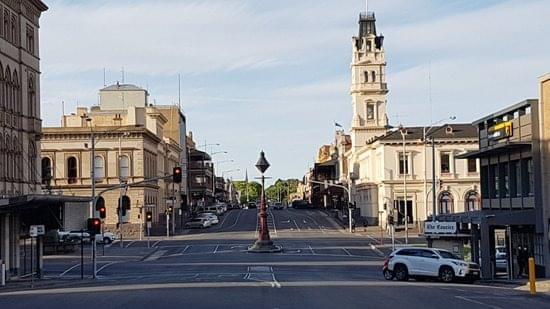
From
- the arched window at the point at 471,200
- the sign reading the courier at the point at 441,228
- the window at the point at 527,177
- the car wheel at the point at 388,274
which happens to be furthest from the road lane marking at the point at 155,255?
the arched window at the point at 471,200

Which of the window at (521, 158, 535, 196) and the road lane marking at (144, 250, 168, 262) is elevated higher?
the window at (521, 158, 535, 196)

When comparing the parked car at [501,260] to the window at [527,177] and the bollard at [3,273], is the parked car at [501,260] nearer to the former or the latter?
the window at [527,177]

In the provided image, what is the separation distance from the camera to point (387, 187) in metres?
110

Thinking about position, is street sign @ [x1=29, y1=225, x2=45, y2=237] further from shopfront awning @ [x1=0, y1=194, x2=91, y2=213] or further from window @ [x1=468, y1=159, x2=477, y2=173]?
window @ [x1=468, y1=159, x2=477, y2=173]

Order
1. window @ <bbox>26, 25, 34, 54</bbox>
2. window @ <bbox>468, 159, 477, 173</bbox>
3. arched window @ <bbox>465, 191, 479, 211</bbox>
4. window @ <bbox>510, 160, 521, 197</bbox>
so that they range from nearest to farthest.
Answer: window @ <bbox>510, 160, 521, 197</bbox>, window @ <bbox>26, 25, 34, 54</bbox>, arched window @ <bbox>465, 191, 479, 211</bbox>, window @ <bbox>468, 159, 477, 173</bbox>

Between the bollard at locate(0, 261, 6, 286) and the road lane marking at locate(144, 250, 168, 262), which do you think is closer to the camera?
the bollard at locate(0, 261, 6, 286)

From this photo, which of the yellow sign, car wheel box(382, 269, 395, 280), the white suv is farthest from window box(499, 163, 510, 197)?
car wheel box(382, 269, 395, 280)

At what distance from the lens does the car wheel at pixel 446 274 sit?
142 ft

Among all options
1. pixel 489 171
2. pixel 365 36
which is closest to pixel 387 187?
pixel 365 36

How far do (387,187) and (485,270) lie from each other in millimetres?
64083

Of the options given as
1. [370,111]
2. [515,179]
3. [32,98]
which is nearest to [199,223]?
[370,111]

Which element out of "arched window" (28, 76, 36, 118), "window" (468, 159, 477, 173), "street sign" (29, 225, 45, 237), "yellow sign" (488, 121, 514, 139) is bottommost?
"street sign" (29, 225, 45, 237)

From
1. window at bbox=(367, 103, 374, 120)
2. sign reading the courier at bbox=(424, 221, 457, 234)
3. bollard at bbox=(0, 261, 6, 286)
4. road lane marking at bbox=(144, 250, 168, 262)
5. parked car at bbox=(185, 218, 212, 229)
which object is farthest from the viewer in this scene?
window at bbox=(367, 103, 374, 120)

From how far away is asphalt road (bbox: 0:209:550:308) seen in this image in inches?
1175
